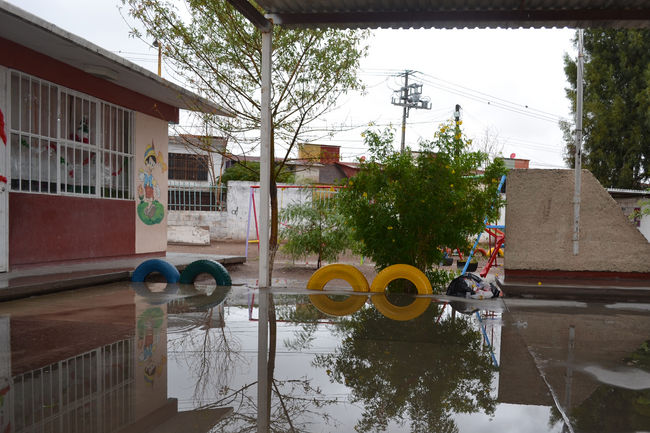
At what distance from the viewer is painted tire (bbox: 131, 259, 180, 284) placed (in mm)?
8836

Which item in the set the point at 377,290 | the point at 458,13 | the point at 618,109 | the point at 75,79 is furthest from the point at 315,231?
the point at 618,109

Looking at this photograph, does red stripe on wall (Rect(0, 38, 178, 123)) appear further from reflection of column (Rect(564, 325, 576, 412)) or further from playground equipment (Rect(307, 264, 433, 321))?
reflection of column (Rect(564, 325, 576, 412))

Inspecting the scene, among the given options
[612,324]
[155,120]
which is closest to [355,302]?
[612,324]

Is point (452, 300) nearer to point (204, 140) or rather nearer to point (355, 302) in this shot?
point (355, 302)

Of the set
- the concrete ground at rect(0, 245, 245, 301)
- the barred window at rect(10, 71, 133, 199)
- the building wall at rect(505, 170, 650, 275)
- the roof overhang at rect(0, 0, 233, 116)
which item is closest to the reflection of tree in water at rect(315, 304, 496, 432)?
the building wall at rect(505, 170, 650, 275)

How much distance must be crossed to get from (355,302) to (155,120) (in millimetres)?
8081

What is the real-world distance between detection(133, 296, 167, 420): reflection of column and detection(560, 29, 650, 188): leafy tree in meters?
25.8

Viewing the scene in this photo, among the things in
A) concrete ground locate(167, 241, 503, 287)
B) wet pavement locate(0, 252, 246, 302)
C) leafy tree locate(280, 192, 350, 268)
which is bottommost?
concrete ground locate(167, 241, 503, 287)

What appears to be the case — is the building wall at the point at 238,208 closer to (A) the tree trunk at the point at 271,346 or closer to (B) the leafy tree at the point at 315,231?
(B) the leafy tree at the point at 315,231

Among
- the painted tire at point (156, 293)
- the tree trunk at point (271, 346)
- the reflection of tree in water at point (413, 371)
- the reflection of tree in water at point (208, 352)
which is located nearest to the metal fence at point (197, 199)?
the painted tire at point (156, 293)

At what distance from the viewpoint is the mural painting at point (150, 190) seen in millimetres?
12375

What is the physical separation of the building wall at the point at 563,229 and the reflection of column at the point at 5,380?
7343 millimetres

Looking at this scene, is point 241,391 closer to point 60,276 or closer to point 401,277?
point 401,277

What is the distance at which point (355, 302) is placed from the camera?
286 inches
